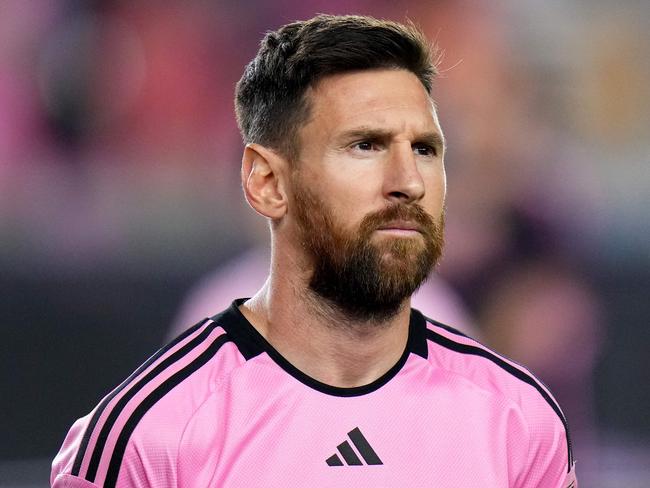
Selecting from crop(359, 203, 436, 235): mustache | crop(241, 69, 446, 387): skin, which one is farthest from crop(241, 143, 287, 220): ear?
crop(359, 203, 436, 235): mustache

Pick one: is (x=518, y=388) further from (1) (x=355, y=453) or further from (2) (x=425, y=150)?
(2) (x=425, y=150)

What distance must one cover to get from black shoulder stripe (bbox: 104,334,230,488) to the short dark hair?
0.46 meters

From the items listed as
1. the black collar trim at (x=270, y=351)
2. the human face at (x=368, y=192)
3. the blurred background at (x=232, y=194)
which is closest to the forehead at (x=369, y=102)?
the human face at (x=368, y=192)

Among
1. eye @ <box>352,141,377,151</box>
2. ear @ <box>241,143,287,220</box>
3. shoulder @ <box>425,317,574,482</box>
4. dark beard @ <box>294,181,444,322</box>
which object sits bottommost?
shoulder @ <box>425,317,574,482</box>

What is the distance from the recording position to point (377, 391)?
2.34 meters

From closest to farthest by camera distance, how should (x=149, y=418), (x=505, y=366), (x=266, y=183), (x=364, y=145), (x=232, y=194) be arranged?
(x=149, y=418)
(x=364, y=145)
(x=266, y=183)
(x=505, y=366)
(x=232, y=194)

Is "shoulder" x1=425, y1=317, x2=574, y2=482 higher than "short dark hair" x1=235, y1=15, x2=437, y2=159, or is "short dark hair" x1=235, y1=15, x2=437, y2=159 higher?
"short dark hair" x1=235, y1=15, x2=437, y2=159

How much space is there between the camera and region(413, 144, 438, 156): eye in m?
2.30

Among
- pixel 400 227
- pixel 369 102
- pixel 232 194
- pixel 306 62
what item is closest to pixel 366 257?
pixel 400 227

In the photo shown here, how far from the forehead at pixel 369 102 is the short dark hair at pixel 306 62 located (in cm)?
2

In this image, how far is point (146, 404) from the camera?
2154mm

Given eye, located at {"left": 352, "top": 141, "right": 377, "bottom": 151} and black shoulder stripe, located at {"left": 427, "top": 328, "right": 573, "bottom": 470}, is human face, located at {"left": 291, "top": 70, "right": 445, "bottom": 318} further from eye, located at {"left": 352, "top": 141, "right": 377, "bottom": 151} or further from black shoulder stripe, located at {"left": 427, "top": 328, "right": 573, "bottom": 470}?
black shoulder stripe, located at {"left": 427, "top": 328, "right": 573, "bottom": 470}

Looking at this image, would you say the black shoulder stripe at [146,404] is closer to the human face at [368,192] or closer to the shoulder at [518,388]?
the human face at [368,192]

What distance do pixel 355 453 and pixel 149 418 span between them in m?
0.43
